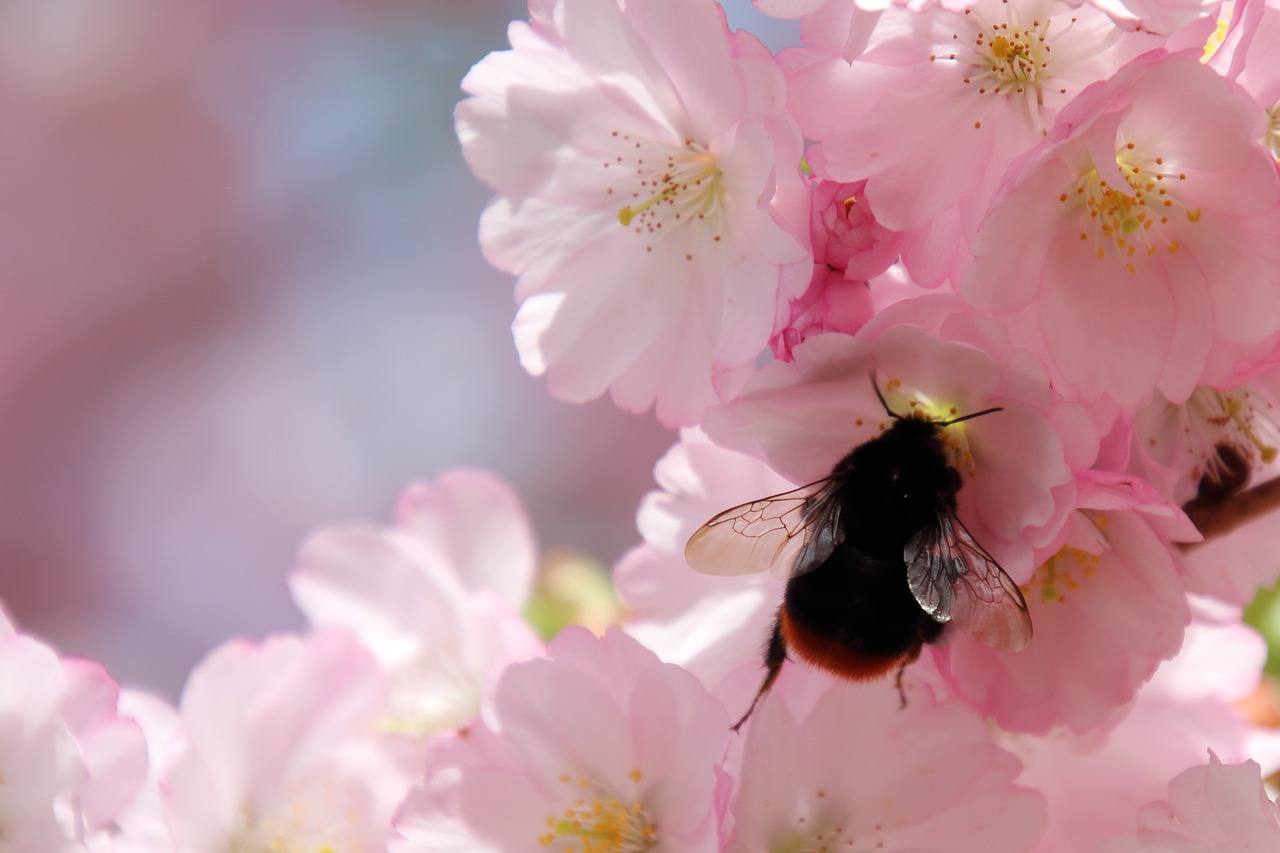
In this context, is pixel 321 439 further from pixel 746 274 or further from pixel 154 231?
pixel 746 274

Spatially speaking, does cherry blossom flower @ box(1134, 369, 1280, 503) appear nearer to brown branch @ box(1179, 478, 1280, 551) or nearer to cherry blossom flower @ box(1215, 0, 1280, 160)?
brown branch @ box(1179, 478, 1280, 551)

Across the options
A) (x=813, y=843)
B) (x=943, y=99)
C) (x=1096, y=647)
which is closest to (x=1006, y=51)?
(x=943, y=99)

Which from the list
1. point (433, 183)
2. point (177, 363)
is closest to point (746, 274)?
point (433, 183)

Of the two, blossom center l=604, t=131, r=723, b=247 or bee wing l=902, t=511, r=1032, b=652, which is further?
blossom center l=604, t=131, r=723, b=247

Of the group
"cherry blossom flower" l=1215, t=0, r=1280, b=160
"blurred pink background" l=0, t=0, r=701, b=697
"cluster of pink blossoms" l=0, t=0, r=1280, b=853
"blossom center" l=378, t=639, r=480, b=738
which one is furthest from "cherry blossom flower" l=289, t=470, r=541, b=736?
"blurred pink background" l=0, t=0, r=701, b=697

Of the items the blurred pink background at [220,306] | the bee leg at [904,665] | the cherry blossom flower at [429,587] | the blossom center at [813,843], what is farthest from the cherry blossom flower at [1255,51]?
the blurred pink background at [220,306]

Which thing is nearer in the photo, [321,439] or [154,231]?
[154,231]

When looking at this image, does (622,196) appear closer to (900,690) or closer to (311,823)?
(900,690)
